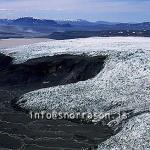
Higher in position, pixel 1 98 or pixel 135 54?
pixel 135 54

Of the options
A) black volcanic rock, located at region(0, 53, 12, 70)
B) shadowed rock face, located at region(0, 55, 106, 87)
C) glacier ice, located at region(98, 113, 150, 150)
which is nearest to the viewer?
glacier ice, located at region(98, 113, 150, 150)

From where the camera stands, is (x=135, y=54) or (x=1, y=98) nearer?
(x=1, y=98)

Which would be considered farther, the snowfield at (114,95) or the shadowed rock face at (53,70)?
the shadowed rock face at (53,70)

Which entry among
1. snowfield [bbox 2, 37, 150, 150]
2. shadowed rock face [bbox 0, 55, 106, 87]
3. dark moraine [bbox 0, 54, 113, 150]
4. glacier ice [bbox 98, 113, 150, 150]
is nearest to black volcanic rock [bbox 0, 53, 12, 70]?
dark moraine [bbox 0, 54, 113, 150]

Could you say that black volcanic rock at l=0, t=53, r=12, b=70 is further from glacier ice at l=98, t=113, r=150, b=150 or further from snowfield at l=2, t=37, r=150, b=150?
glacier ice at l=98, t=113, r=150, b=150

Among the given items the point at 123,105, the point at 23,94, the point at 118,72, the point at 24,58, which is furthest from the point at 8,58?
the point at 123,105

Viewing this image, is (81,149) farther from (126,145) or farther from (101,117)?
(101,117)

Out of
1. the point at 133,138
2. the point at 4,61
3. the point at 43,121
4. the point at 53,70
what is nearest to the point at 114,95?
the point at 43,121

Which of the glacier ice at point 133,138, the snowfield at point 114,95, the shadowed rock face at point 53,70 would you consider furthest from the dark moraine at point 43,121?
the snowfield at point 114,95

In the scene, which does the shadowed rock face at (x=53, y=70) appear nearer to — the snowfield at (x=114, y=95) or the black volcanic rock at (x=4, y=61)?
the black volcanic rock at (x=4, y=61)
